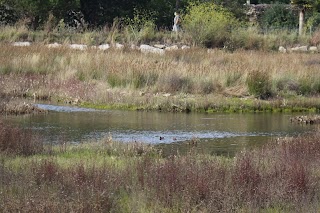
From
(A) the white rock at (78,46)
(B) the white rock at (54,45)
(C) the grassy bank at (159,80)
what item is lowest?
(C) the grassy bank at (159,80)

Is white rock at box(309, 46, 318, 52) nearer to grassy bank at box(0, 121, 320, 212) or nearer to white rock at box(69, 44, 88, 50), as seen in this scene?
white rock at box(69, 44, 88, 50)

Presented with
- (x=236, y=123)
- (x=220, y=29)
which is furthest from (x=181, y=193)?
(x=220, y=29)

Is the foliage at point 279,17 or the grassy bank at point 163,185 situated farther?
the foliage at point 279,17

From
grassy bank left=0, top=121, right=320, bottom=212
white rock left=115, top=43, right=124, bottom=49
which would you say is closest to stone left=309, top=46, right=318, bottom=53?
white rock left=115, top=43, right=124, bottom=49

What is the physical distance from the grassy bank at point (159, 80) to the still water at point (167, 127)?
1.32m

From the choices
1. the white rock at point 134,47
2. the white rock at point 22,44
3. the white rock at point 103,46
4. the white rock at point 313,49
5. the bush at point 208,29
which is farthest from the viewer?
the white rock at point 313,49

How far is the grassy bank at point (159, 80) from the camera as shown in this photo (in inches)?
1002

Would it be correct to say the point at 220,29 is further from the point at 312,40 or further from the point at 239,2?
the point at 239,2

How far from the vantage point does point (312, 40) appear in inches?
1633

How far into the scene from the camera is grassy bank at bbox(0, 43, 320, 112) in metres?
25.5

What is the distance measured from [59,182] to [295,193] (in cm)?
335

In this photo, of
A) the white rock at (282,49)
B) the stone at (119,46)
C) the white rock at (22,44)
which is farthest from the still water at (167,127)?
the white rock at (282,49)

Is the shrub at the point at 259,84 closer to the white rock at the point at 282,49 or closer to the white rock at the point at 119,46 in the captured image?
the white rock at the point at 119,46

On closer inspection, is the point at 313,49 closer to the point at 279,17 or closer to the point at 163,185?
the point at 279,17
